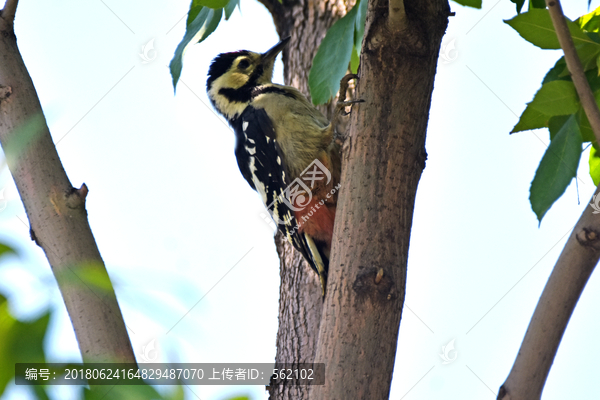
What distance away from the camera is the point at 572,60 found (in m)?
1.13

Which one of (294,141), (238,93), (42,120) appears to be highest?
(238,93)

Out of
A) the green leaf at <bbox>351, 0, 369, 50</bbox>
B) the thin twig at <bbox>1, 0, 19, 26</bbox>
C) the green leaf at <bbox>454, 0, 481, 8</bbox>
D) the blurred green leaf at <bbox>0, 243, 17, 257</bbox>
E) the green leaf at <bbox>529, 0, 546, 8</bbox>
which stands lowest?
the blurred green leaf at <bbox>0, 243, 17, 257</bbox>

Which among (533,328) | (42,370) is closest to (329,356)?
(533,328)

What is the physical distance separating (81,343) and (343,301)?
70 centimetres

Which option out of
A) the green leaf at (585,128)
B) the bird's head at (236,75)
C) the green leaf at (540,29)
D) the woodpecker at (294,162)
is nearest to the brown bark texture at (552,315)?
the green leaf at (585,128)

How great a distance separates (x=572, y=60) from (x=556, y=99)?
0.14 metres

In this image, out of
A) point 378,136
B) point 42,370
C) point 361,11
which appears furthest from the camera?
point 361,11

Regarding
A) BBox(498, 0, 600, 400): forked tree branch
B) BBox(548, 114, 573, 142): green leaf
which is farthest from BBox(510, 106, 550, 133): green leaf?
BBox(498, 0, 600, 400): forked tree branch

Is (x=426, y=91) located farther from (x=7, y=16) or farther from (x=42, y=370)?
(x=42, y=370)

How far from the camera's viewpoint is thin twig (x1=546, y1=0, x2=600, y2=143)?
43.8 inches

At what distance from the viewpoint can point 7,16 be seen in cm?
134

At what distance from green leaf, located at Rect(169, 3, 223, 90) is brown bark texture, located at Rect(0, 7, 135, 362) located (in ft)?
2.22

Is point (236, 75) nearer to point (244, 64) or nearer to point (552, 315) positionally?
point (244, 64)

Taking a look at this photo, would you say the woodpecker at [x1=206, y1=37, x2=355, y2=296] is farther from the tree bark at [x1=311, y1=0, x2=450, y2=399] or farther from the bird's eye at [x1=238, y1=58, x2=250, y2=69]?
the tree bark at [x1=311, y1=0, x2=450, y2=399]
